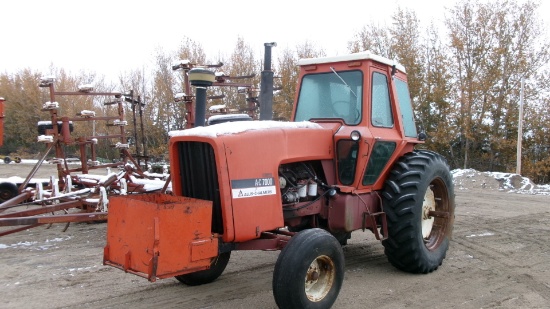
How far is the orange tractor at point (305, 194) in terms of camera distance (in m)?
3.60

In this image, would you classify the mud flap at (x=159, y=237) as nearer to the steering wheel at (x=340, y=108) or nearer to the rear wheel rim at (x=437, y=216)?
the steering wheel at (x=340, y=108)

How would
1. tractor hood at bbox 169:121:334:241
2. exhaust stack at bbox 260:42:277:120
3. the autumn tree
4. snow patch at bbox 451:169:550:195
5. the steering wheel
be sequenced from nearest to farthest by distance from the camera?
tractor hood at bbox 169:121:334:241 → exhaust stack at bbox 260:42:277:120 → the steering wheel → snow patch at bbox 451:169:550:195 → the autumn tree

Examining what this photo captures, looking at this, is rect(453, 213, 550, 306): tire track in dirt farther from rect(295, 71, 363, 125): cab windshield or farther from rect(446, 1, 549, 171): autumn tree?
rect(446, 1, 549, 171): autumn tree

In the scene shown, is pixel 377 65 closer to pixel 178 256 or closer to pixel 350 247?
pixel 350 247

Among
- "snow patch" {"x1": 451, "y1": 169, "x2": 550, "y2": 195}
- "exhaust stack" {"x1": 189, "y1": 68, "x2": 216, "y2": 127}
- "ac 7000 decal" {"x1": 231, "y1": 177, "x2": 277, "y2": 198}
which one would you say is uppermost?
"exhaust stack" {"x1": 189, "y1": 68, "x2": 216, "y2": 127}

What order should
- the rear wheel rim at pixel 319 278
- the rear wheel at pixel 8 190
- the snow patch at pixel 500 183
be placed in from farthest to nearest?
the snow patch at pixel 500 183 → the rear wheel at pixel 8 190 → the rear wheel rim at pixel 319 278

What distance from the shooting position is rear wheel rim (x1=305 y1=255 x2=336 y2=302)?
3.93 meters

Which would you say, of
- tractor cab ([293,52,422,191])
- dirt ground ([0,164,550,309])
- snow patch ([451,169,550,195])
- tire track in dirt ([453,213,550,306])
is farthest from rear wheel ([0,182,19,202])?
snow patch ([451,169,550,195])

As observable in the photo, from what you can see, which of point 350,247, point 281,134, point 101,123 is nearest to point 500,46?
point 350,247

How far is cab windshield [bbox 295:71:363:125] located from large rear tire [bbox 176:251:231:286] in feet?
5.79

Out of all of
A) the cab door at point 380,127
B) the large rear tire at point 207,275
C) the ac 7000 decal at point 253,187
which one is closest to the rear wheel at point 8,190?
the large rear tire at point 207,275

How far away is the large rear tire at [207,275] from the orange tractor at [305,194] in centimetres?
1

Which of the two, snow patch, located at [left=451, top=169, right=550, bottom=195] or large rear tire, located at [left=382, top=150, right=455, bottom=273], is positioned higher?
large rear tire, located at [left=382, top=150, right=455, bottom=273]

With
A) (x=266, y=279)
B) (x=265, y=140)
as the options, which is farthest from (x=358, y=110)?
(x=266, y=279)
